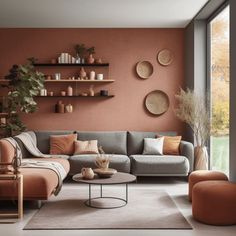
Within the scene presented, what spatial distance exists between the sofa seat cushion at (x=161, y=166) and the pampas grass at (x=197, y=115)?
48 centimetres

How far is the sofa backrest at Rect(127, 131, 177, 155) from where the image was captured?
678 cm

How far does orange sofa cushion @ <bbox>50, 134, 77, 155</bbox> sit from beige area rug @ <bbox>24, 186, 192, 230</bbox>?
1.51m

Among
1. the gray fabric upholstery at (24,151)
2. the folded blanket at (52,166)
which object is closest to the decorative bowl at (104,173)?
the folded blanket at (52,166)

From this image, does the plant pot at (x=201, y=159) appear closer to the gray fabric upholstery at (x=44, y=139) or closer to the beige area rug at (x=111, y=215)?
the beige area rug at (x=111, y=215)

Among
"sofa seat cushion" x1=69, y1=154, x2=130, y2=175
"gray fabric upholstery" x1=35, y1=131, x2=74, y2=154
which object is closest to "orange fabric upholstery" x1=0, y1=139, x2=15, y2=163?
"sofa seat cushion" x1=69, y1=154, x2=130, y2=175

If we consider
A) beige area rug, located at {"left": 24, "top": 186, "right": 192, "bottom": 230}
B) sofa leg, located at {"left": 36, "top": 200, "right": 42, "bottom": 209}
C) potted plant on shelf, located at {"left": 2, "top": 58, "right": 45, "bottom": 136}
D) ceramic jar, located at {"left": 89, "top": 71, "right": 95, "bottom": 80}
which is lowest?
beige area rug, located at {"left": 24, "top": 186, "right": 192, "bottom": 230}

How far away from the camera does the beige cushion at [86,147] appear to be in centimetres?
647

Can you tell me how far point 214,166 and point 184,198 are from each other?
1.36m

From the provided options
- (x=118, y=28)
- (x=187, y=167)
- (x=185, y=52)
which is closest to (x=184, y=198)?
(x=187, y=167)

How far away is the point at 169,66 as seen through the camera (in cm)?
721

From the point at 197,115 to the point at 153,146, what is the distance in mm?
939

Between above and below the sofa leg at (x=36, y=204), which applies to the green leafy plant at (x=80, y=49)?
above

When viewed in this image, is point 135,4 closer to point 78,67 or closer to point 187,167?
point 78,67

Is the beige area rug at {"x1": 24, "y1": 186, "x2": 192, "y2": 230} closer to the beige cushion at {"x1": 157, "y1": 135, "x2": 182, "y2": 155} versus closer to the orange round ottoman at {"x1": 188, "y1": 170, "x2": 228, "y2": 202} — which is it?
the orange round ottoman at {"x1": 188, "y1": 170, "x2": 228, "y2": 202}
